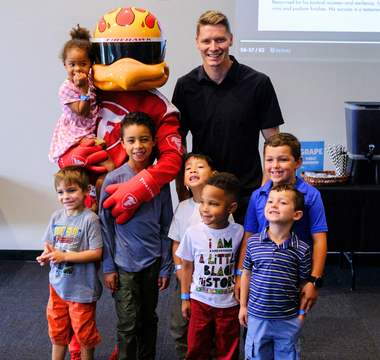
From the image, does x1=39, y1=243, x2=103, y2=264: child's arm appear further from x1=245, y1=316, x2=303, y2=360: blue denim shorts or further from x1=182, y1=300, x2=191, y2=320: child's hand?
x1=245, y1=316, x2=303, y2=360: blue denim shorts

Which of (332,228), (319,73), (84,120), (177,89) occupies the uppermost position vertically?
(319,73)

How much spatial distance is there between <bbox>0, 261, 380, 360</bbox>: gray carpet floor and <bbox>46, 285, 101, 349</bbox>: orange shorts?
386 mm

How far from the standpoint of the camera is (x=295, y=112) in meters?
3.25

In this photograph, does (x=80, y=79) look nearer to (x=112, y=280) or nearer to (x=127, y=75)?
(x=127, y=75)

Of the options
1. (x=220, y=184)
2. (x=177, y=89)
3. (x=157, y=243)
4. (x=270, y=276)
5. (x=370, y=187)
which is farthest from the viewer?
(x=370, y=187)

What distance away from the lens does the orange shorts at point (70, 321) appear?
1784 millimetres

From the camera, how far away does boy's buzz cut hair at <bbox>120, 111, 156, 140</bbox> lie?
5.43ft

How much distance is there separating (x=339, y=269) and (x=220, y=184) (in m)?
2.09

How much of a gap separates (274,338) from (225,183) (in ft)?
2.04

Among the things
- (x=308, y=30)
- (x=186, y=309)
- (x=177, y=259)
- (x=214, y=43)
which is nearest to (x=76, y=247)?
(x=177, y=259)

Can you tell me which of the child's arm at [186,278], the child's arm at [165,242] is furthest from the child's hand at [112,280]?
the child's arm at [186,278]

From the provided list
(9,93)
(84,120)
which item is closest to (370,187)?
(84,120)

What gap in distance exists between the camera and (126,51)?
1.65 metres

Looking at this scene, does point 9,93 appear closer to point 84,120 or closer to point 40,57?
point 40,57
